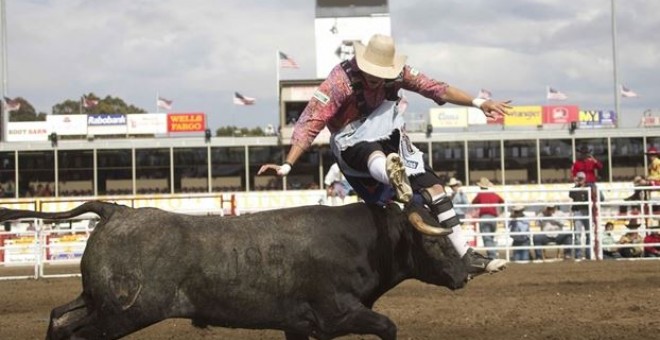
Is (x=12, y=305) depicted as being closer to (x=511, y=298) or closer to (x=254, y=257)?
(x=511, y=298)

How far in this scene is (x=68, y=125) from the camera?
4694cm

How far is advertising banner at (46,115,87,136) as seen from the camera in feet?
154

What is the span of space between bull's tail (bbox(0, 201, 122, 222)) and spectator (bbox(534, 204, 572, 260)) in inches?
491

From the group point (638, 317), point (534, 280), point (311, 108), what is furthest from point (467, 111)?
point (311, 108)

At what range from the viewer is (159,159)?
45.8m

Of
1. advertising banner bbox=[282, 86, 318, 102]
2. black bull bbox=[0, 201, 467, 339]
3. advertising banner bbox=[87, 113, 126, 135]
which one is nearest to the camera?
black bull bbox=[0, 201, 467, 339]

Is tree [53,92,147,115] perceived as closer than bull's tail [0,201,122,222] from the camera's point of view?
No

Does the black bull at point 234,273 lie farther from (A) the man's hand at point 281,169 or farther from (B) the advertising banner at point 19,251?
(B) the advertising banner at point 19,251

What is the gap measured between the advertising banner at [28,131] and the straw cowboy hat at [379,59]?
43920mm

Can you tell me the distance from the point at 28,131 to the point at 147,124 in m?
6.12

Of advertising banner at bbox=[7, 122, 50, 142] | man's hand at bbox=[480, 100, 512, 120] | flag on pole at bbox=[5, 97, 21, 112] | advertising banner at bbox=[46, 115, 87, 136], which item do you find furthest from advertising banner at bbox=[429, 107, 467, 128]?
A: man's hand at bbox=[480, 100, 512, 120]

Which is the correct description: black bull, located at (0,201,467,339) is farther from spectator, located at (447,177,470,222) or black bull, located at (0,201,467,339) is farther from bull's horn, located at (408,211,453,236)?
spectator, located at (447,177,470,222)

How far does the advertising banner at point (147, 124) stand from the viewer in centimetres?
4738

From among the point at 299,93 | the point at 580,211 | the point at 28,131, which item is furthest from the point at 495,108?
the point at 28,131
